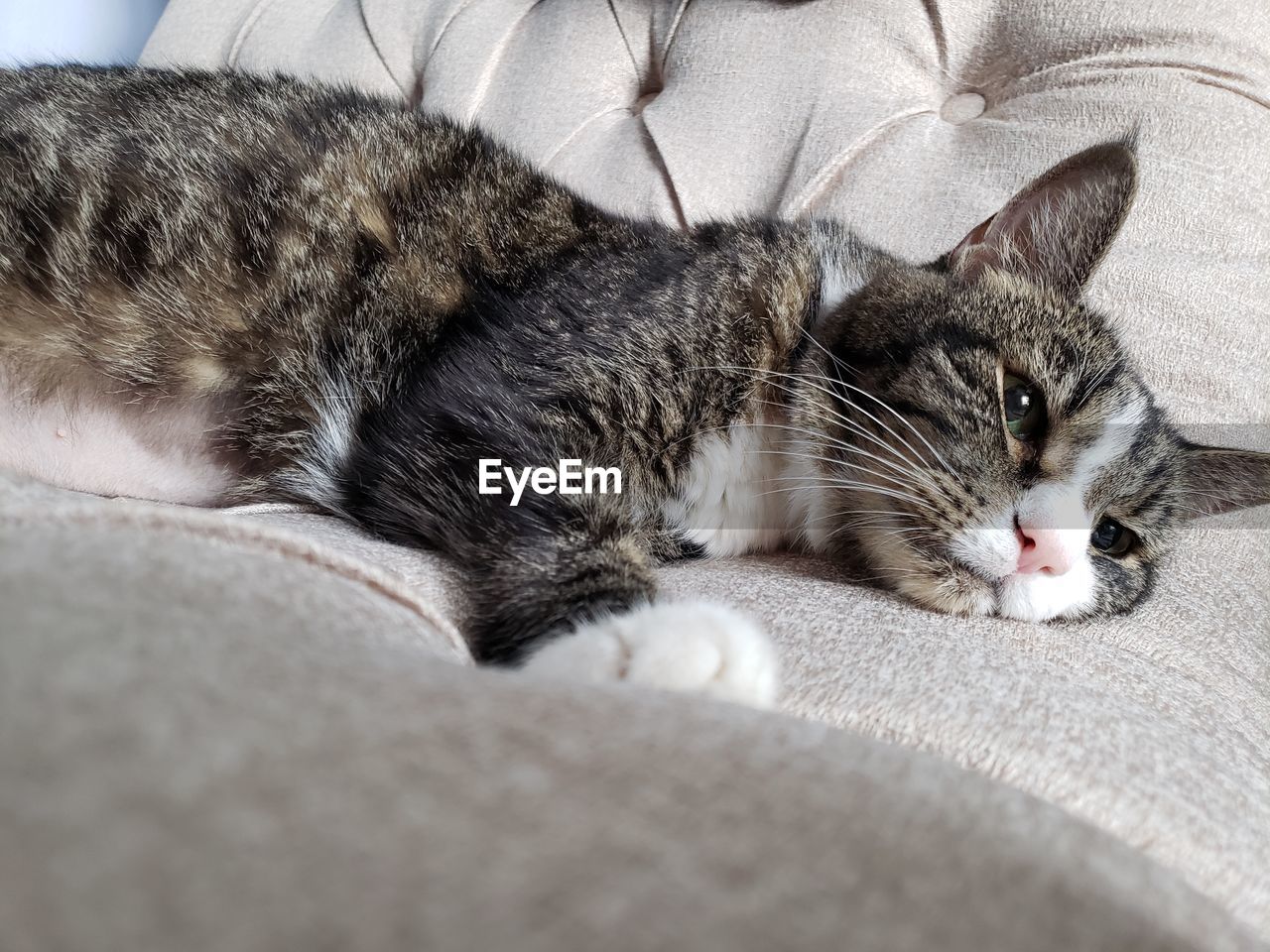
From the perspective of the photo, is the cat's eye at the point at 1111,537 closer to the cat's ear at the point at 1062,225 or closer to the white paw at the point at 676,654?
the cat's ear at the point at 1062,225

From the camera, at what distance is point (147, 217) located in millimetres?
902

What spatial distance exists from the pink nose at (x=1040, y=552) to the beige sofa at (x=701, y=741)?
0.06 metres

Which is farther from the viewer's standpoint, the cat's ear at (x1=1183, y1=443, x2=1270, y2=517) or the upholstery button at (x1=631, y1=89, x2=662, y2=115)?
the upholstery button at (x1=631, y1=89, x2=662, y2=115)

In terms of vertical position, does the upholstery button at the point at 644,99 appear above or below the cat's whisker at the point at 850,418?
above

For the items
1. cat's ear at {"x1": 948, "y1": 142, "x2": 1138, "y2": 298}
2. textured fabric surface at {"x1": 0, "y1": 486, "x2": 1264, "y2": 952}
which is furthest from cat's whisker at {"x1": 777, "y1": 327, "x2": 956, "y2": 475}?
textured fabric surface at {"x1": 0, "y1": 486, "x2": 1264, "y2": 952}

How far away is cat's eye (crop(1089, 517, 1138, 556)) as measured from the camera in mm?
900

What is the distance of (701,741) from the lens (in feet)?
1.13

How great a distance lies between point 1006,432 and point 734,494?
295 mm

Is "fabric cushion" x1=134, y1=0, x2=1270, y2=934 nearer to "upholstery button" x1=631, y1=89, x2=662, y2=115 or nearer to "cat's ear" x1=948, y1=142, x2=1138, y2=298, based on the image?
"upholstery button" x1=631, y1=89, x2=662, y2=115

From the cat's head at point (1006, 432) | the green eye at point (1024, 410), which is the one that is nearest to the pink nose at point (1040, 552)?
the cat's head at point (1006, 432)

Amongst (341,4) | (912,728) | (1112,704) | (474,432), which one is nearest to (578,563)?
(474,432)

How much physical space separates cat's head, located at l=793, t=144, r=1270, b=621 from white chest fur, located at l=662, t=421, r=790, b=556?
0.14 feet

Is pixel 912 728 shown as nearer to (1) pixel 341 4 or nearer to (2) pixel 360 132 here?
(2) pixel 360 132

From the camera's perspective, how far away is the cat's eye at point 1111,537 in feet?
2.95
